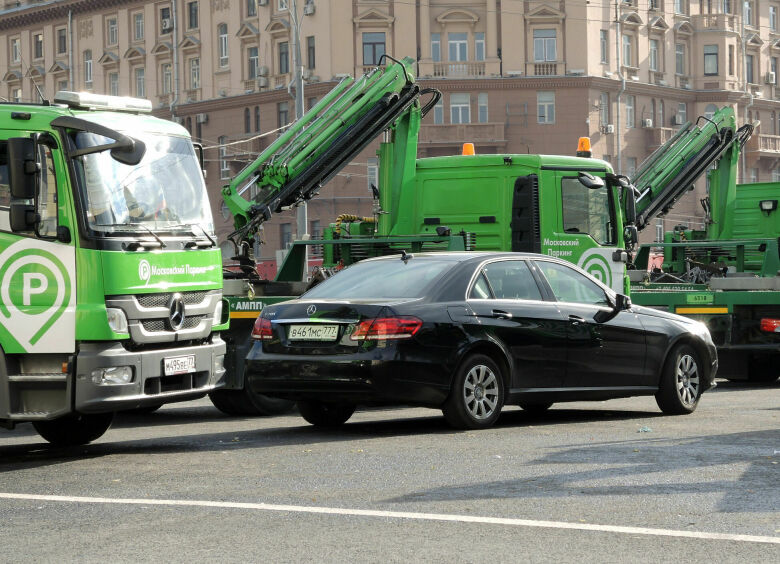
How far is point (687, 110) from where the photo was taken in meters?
72.3

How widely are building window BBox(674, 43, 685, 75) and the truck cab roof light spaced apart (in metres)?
62.6

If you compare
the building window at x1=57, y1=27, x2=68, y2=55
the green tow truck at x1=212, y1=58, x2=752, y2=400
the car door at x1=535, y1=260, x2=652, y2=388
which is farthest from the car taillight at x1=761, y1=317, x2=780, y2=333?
the building window at x1=57, y1=27, x2=68, y2=55

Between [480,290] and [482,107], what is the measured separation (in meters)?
54.1

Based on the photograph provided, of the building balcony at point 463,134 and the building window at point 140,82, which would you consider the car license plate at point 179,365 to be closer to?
the building balcony at point 463,134

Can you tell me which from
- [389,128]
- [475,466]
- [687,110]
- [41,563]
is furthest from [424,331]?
[687,110]

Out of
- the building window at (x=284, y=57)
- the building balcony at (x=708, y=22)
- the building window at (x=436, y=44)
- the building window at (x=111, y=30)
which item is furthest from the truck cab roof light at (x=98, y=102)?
the building window at (x=111, y=30)

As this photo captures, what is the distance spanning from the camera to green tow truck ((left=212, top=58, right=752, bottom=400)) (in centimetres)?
1719

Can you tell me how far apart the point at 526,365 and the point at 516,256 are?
107cm

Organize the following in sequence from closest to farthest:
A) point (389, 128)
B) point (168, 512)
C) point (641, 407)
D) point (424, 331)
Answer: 1. point (168, 512)
2. point (424, 331)
3. point (641, 407)
4. point (389, 128)

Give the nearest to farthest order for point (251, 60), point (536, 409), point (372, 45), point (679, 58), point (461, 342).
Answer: point (461, 342) < point (536, 409) < point (372, 45) < point (251, 60) < point (679, 58)

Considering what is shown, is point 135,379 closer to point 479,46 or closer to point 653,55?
point 479,46

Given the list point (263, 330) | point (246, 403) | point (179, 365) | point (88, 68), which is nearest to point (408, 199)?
point (246, 403)

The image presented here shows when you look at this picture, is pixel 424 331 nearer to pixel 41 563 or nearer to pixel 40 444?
pixel 40 444

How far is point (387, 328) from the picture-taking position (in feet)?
39.0
